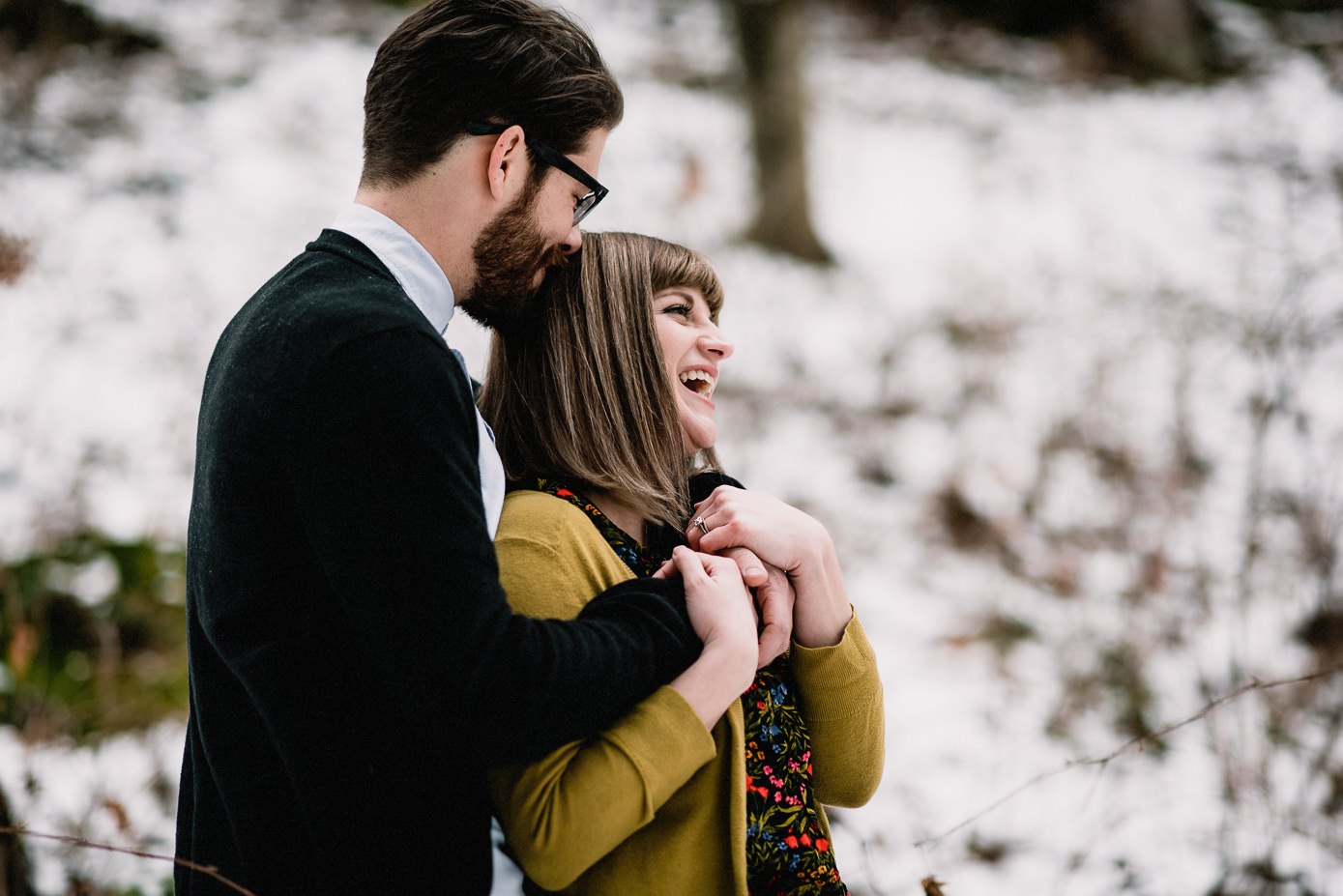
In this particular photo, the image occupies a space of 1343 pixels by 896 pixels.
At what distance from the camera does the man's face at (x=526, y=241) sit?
1.68m

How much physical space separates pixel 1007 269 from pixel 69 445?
229 inches

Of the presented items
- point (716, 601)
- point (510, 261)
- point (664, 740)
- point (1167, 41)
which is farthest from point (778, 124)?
point (664, 740)

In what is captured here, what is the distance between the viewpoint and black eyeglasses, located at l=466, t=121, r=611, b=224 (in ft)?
5.35

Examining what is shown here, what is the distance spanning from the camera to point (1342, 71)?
762 centimetres

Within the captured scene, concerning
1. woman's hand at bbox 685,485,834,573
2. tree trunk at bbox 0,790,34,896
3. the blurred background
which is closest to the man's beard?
woman's hand at bbox 685,485,834,573

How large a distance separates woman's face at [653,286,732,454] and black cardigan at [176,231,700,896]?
49 cm

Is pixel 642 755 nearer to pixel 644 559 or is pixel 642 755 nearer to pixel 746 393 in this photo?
pixel 644 559

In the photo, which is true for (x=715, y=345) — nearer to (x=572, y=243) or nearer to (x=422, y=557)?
(x=572, y=243)

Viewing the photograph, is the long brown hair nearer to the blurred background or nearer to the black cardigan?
the black cardigan

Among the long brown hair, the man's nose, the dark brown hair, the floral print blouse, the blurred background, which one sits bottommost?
the blurred background

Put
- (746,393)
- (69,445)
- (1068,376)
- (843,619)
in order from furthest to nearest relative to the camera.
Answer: (746,393)
(1068,376)
(69,445)
(843,619)

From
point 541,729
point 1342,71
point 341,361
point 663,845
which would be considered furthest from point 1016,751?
point 1342,71

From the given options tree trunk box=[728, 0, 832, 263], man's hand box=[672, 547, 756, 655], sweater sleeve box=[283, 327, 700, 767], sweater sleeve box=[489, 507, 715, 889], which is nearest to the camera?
sweater sleeve box=[283, 327, 700, 767]

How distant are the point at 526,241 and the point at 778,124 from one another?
682cm
